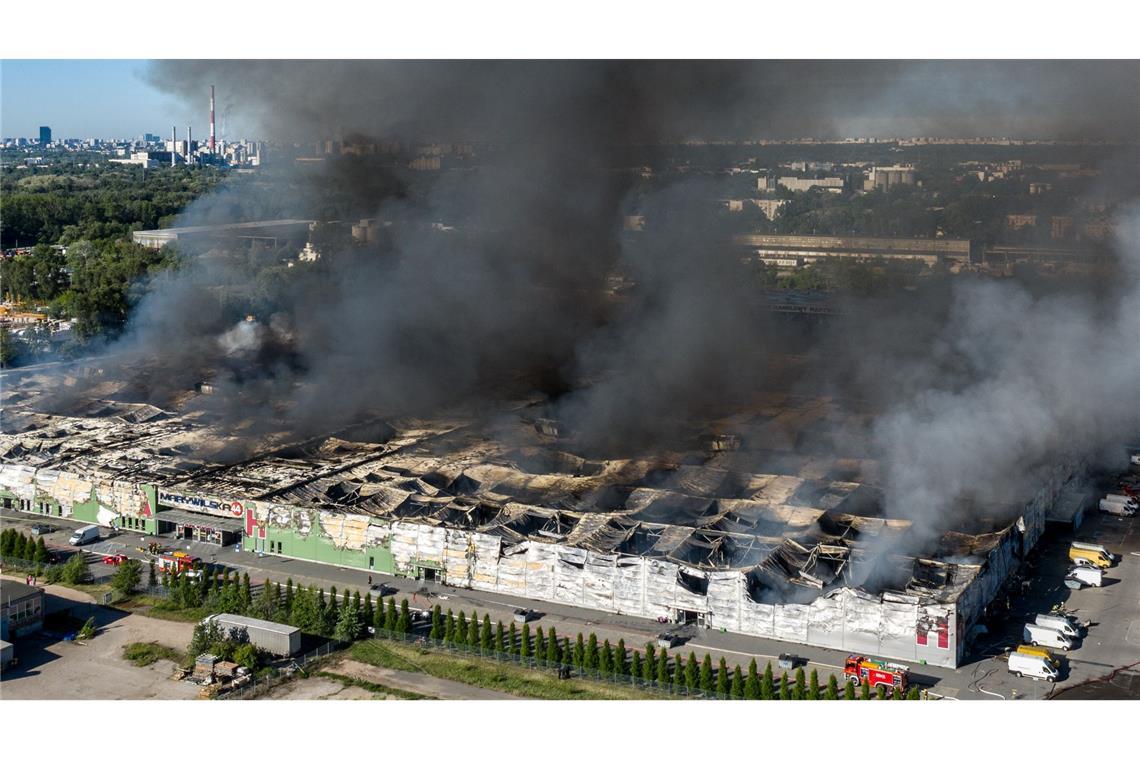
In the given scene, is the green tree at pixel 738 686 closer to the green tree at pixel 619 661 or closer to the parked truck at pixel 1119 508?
the green tree at pixel 619 661

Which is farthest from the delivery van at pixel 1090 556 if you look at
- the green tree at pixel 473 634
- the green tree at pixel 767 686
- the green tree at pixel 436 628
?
the green tree at pixel 436 628

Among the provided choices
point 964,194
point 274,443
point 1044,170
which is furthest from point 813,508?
point 964,194

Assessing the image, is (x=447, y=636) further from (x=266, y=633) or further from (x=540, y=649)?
(x=266, y=633)

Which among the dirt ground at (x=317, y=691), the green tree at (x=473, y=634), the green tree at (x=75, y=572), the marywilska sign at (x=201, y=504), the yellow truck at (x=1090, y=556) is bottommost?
the dirt ground at (x=317, y=691)

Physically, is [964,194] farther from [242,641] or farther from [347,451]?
[242,641]

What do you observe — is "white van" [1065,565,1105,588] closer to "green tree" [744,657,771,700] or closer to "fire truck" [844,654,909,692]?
"fire truck" [844,654,909,692]

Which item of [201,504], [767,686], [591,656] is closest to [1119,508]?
[767,686]

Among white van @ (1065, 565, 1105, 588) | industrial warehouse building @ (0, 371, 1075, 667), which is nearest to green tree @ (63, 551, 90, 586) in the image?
industrial warehouse building @ (0, 371, 1075, 667)
